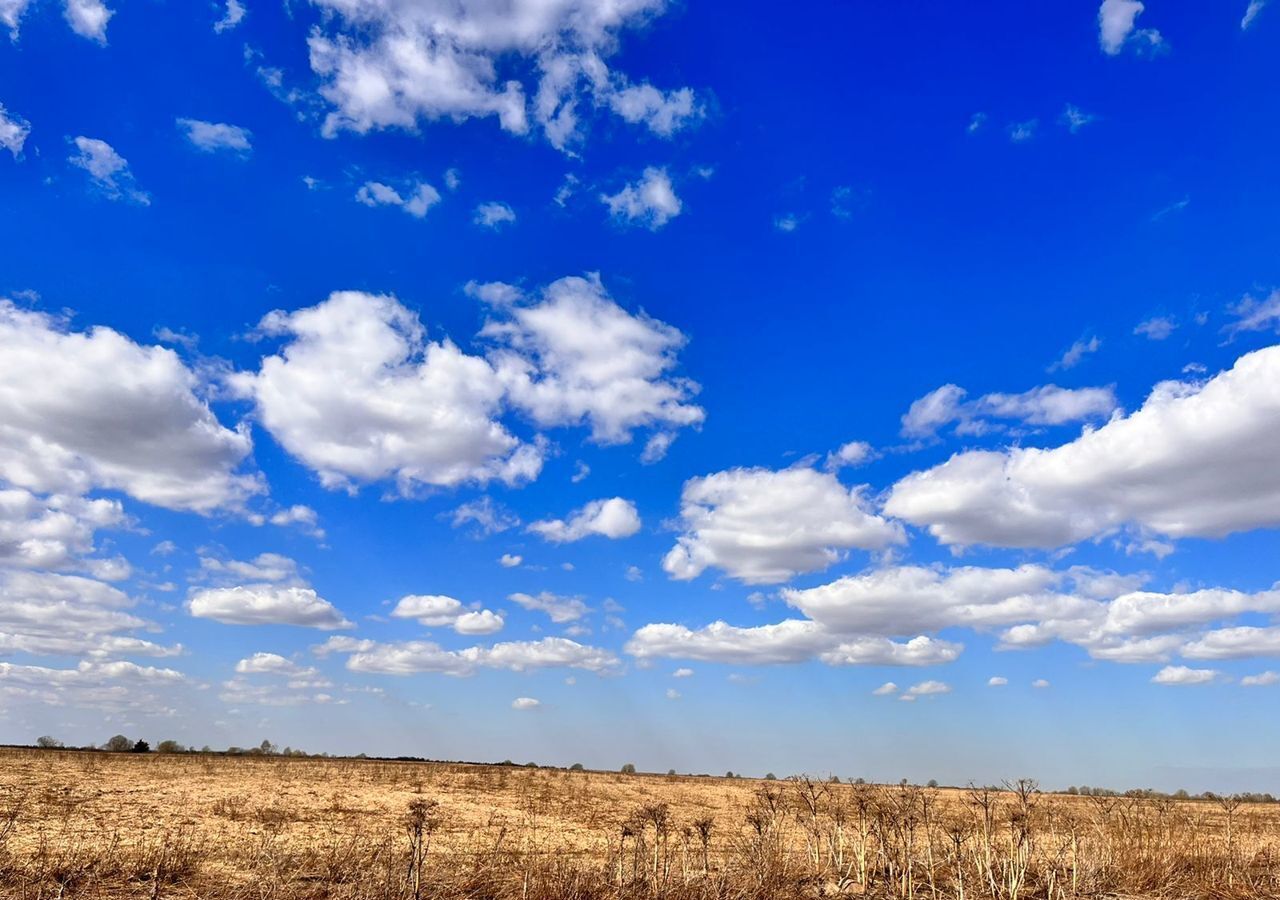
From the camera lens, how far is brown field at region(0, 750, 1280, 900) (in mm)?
13922

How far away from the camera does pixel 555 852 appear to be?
70.0 ft

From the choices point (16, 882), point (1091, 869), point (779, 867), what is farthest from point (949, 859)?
point (16, 882)

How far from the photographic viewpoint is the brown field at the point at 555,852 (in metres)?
13.9

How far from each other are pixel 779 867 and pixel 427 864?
743cm

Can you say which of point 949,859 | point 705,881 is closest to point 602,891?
point 705,881

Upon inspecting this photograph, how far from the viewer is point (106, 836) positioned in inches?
784

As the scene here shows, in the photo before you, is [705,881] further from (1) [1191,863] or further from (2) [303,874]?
(1) [1191,863]

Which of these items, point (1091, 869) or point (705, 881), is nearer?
point (705, 881)

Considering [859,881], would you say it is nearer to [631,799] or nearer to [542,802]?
[542,802]

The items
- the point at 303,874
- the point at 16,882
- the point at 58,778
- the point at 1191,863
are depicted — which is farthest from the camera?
the point at 58,778

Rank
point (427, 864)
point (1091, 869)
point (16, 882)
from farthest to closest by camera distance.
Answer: point (427, 864)
point (1091, 869)
point (16, 882)

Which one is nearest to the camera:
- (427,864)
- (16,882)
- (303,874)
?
(16,882)

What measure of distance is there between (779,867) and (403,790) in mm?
29225

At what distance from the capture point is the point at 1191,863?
18.8 metres
